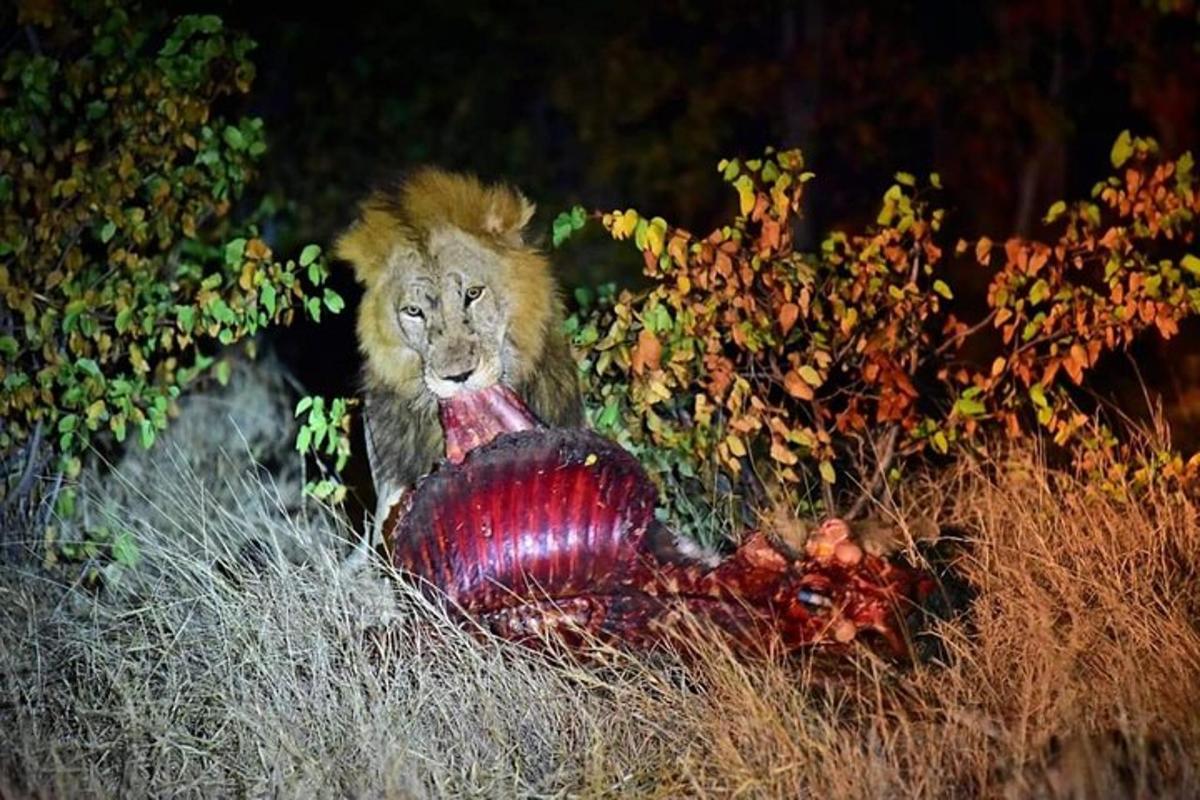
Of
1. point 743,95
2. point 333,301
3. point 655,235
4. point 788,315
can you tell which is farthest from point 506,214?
point 743,95

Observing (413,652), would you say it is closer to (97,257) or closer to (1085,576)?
(1085,576)

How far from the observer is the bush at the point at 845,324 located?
6.43m

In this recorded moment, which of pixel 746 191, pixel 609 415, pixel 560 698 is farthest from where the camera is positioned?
pixel 609 415

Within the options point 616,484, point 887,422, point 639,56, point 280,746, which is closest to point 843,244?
point 887,422

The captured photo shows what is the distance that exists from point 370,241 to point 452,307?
37 cm

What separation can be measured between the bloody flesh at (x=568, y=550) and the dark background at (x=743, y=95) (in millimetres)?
6742

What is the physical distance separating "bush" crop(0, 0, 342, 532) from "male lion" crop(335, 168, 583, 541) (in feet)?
1.03

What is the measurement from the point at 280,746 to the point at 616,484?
1.28 m

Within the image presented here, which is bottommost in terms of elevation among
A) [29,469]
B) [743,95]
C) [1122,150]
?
[29,469]

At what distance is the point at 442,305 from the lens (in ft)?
19.9

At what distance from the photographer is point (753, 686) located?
511 centimetres

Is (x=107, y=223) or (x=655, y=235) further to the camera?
(x=107, y=223)

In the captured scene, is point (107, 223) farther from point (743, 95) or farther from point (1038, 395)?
point (743, 95)

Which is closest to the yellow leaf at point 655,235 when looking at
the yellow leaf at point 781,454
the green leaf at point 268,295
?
the yellow leaf at point 781,454
